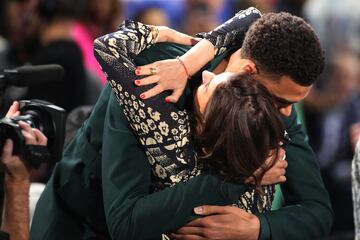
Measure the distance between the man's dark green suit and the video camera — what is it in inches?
2.0

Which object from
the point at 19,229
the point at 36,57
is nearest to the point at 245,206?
the point at 19,229

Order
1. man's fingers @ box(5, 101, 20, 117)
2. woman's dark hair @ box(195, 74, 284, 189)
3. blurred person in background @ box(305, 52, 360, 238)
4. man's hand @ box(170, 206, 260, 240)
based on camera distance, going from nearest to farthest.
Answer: woman's dark hair @ box(195, 74, 284, 189) → man's hand @ box(170, 206, 260, 240) → man's fingers @ box(5, 101, 20, 117) → blurred person in background @ box(305, 52, 360, 238)

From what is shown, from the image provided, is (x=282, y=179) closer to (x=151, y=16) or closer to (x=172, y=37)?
(x=172, y=37)

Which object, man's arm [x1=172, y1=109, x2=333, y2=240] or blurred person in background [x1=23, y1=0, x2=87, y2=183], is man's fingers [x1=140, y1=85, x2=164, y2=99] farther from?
blurred person in background [x1=23, y1=0, x2=87, y2=183]

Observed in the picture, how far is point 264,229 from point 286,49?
40 centimetres

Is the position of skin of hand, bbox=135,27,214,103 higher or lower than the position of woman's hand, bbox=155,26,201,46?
lower

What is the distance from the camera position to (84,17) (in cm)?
403

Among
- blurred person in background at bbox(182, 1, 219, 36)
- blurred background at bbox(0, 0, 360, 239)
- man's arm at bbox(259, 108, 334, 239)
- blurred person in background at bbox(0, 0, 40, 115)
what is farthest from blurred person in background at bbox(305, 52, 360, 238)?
man's arm at bbox(259, 108, 334, 239)

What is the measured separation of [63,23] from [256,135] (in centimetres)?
174

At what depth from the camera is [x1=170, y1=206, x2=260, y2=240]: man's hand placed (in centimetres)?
207

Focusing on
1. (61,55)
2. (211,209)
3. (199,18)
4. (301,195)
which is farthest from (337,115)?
(211,209)

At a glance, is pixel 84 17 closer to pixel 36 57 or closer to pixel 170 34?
pixel 36 57

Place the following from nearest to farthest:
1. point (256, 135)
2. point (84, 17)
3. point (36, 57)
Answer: point (256, 135)
point (36, 57)
point (84, 17)

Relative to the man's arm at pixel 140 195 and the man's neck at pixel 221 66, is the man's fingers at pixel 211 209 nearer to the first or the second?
the man's arm at pixel 140 195
